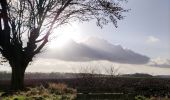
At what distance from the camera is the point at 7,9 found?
29.4m

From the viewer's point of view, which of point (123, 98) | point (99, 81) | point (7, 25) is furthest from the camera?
point (99, 81)

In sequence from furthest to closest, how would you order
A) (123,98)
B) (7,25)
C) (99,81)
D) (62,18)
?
(99,81)
(62,18)
(7,25)
(123,98)

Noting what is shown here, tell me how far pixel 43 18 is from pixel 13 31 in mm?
2400

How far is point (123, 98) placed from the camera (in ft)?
83.5

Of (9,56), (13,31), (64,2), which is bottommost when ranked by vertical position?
(9,56)

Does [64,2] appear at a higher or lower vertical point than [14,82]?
higher

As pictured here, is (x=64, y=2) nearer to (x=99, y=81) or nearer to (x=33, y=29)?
(x=33, y=29)

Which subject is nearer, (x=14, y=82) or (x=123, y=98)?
(x=123, y=98)

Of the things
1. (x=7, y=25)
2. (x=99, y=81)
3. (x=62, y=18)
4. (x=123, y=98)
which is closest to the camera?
(x=123, y=98)

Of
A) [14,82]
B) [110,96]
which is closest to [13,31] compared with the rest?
[14,82]

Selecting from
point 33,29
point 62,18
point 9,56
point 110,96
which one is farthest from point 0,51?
point 110,96

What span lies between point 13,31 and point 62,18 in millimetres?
3843

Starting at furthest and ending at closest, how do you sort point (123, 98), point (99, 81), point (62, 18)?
point (99, 81) → point (62, 18) → point (123, 98)

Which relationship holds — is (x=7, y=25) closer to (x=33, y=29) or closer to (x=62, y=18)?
(x=33, y=29)
